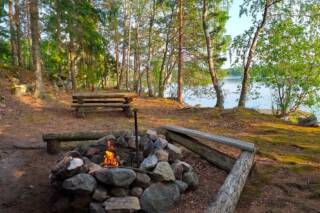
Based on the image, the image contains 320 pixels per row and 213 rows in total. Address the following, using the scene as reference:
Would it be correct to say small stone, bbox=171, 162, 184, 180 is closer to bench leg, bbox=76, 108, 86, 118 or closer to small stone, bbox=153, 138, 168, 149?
small stone, bbox=153, 138, 168, 149

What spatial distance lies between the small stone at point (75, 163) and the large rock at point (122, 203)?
0.83m

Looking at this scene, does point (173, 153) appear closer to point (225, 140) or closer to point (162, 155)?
point (162, 155)

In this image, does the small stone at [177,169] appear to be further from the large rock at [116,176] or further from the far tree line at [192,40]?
the far tree line at [192,40]

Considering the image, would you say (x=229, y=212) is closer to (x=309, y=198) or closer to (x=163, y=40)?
(x=309, y=198)

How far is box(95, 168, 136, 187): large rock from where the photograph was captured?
16.4ft

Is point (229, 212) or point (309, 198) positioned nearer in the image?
point (229, 212)

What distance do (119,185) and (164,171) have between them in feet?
2.68

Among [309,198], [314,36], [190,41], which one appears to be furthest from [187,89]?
[309,198]

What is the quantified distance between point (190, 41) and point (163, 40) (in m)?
3.64

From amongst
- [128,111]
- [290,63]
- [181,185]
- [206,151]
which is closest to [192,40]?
[290,63]

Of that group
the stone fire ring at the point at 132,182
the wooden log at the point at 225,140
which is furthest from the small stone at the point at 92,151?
the wooden log at the point at 225,140

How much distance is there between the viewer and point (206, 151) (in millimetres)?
6594

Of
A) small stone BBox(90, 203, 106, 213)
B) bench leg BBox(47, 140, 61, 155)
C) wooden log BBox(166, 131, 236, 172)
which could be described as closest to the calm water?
wooden log BBox(166, 131, 236, 172)

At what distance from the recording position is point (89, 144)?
255 inches
